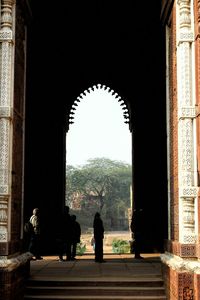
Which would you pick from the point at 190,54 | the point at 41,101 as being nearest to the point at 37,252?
the point at 41,101

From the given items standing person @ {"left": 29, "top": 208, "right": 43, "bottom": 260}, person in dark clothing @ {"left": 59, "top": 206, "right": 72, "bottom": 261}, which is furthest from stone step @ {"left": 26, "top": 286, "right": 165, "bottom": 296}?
person in dark clothing @ {"left": 59, "top": 206, "right": 72, "bottom": 261}

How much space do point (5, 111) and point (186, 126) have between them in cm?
232

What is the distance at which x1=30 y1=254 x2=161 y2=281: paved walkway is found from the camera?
8.48 metres

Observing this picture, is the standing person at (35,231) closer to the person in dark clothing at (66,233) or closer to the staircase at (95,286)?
the person in dark clothing at (66,233)

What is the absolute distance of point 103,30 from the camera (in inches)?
566

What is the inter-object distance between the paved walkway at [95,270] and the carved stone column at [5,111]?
6.70ft

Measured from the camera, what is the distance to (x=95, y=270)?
9.65 meters

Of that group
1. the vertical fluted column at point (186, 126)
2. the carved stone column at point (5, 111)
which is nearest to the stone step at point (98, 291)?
the carved stone column at point (5, 111)

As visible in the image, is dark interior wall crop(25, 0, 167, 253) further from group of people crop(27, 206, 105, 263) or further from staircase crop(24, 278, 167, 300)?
staircase crop(24, 278, 167, 300)

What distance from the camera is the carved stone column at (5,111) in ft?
21.7

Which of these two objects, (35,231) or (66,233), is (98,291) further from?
(66,233)

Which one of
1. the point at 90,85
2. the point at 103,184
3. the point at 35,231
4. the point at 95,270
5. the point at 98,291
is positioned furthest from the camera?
the point at 103,184

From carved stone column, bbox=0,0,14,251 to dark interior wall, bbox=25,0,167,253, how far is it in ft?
21.2

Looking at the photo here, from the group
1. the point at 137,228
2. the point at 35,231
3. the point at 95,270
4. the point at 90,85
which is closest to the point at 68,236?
the point at 35,231
